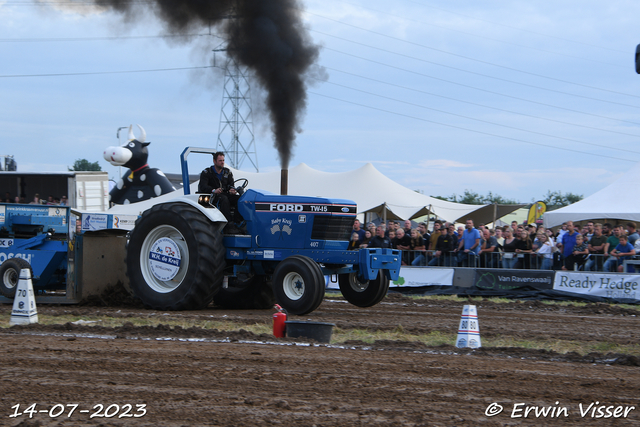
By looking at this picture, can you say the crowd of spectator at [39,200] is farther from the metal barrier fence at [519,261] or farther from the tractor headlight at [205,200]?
the tractor headlight at [205,200]

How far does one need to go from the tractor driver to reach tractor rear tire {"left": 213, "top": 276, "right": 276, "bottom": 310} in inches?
49.6

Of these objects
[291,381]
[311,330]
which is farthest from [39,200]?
[291,381]

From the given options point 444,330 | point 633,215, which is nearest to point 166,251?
point 444,330

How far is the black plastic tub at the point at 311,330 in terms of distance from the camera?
7.24m

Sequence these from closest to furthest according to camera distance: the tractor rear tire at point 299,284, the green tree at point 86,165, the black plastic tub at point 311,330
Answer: the black plastic tub at point 311,330
the tractor rear tire at point 299,284
the green tree at point 86,165

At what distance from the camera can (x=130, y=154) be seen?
82.3ft

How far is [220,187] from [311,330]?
148 inches

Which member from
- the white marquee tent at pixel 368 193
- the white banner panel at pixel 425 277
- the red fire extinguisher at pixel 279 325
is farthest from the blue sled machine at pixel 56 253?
the white marquee tent at pixel 368 193

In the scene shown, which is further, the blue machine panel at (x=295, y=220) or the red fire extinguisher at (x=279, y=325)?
the blue machine panel at (x=295, y=220)

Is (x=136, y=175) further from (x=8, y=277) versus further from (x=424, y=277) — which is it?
(x=8, y=277)

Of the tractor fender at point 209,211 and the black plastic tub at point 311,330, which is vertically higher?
the tractor fender at point 209,211

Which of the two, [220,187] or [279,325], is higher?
[220,187]

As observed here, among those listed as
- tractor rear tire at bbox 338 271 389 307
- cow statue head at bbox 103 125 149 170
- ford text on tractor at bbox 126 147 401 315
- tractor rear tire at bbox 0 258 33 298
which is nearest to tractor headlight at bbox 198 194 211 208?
ford text on tractor at bbox 126 147 401 315

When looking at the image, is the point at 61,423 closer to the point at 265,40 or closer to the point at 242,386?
the point at 242,386
